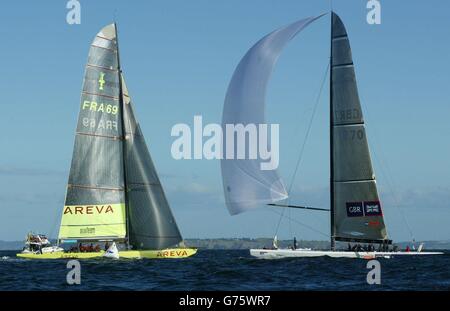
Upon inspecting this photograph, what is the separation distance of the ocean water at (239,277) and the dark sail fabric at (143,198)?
198 inches

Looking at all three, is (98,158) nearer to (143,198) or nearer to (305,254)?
(143,198)

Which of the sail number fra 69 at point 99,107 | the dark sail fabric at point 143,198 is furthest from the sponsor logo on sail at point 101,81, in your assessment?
the dark sail fabric at point 143,198

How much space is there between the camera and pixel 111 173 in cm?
5388

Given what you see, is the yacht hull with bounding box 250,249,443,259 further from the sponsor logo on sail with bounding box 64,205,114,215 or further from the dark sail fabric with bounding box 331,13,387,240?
the sponsor logo on sail with bounding box 64,205,114,215

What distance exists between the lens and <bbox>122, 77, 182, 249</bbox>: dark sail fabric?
5403 centimetres

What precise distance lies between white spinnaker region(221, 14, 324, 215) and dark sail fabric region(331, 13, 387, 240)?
6144mm

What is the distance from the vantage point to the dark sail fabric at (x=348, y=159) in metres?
52.9

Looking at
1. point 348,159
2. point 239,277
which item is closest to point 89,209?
point 348,159

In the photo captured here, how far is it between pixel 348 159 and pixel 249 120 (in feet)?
28.1

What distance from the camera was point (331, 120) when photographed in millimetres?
53344

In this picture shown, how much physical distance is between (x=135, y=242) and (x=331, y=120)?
589 inches

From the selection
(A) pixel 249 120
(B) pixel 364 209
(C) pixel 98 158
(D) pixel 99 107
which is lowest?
(B) pixel 364 209

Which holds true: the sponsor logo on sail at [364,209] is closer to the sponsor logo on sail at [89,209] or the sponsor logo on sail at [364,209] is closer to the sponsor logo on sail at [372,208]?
the sponsor logo on sail at [372,208]
